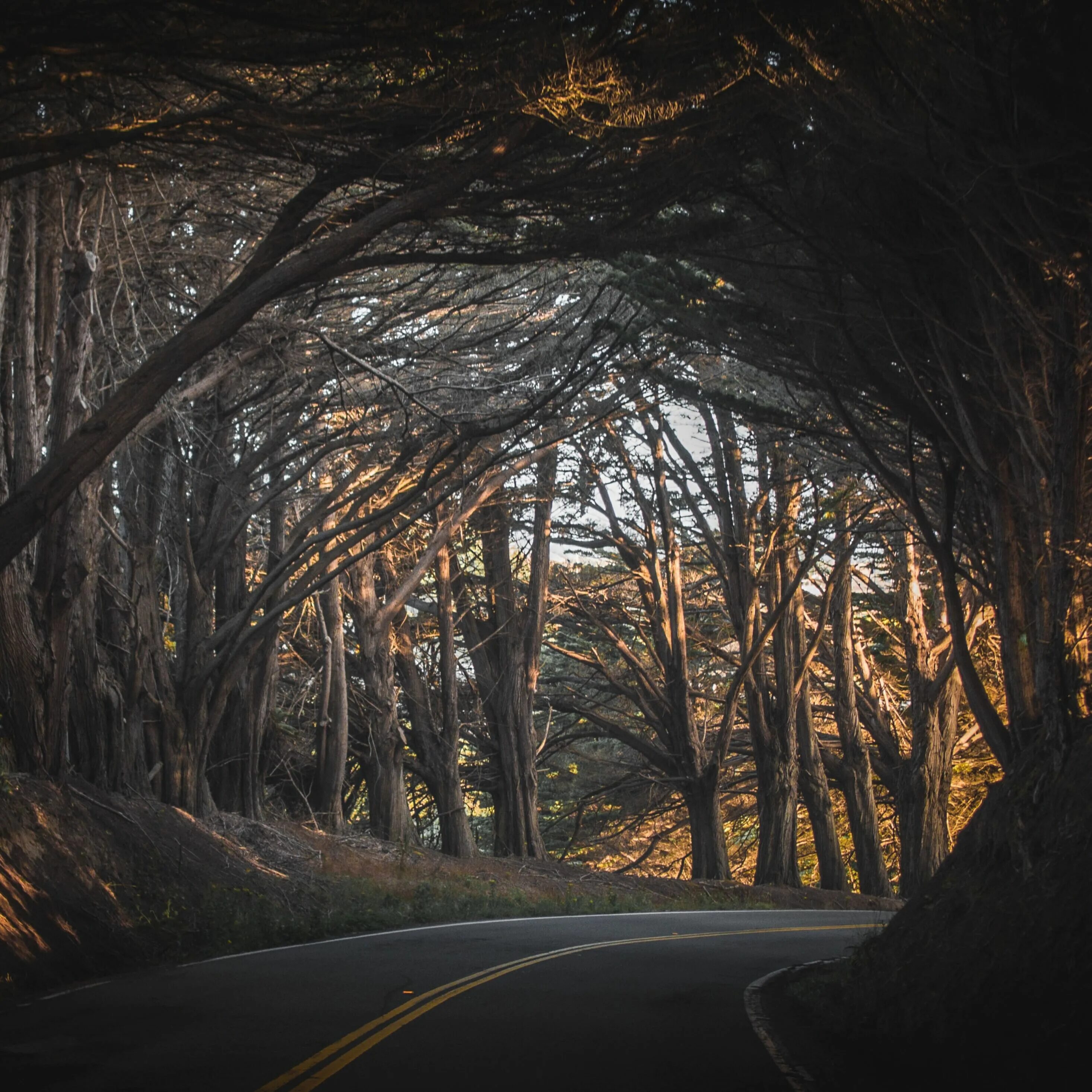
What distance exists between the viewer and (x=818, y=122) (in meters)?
8.67

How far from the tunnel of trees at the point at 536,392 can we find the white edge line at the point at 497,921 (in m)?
2.31

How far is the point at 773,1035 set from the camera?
8500 millimetres

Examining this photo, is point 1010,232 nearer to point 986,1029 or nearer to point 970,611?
point 986,1029

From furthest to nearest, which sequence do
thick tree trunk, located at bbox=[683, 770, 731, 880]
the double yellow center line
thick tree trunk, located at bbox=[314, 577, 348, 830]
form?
thick tree trunk, located at bbox=[683, 770, 731, 880], thick tree trunk, located at bbox=[314, 577, 348, 830], the double yellow center line

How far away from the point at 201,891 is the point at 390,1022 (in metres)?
7.75

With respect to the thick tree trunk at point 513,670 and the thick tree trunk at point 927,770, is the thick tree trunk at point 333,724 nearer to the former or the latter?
the thick tree trunk at point 513,670

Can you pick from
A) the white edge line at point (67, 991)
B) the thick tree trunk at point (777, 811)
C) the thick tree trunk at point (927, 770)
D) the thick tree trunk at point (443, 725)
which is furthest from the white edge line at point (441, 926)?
the thick tree trunk at point (443, 725)

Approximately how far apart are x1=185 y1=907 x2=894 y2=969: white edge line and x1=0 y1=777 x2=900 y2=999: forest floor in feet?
0.99

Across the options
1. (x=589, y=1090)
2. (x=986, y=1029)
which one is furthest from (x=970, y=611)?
(x=589, y=1090)

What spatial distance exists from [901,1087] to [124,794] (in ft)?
39.6

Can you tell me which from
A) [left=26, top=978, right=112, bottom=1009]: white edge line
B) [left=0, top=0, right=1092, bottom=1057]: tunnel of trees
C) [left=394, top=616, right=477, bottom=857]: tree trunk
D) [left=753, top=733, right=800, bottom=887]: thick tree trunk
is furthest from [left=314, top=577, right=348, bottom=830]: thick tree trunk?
[left=26, top=978, right=112, bottom=1009]: white edge line

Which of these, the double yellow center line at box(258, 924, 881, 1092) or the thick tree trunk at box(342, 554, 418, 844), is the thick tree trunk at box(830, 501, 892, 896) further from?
the double yellow center line at box(258, 924, 881, 1092)

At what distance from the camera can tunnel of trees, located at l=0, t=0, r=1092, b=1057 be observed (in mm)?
8352

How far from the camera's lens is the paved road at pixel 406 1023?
6676 mm
